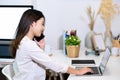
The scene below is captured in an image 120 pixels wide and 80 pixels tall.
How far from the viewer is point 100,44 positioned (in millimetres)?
2635

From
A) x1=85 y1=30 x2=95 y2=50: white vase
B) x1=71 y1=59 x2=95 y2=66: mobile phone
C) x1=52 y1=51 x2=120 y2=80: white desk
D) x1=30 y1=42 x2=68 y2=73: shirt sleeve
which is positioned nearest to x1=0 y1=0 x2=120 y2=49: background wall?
x1=85 y1=30 x2=95 y2=50: white vase

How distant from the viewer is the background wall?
9.24ft

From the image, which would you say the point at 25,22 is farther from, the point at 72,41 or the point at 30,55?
the point at 72,41

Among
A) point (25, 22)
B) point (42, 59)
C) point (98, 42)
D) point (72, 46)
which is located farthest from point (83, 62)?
point (25, 22)

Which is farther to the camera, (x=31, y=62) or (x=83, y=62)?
(x=83, y=62)

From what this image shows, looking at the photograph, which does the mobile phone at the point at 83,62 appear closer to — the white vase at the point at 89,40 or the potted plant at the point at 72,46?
the potted plant at the point at 72,46

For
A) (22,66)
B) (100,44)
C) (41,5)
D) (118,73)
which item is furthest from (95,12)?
(22,66)

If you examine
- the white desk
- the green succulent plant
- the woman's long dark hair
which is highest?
the woman's long dark hair

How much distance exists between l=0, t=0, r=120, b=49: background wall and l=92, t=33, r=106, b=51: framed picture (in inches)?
7.5

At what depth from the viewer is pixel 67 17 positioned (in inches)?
113

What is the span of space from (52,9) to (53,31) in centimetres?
25

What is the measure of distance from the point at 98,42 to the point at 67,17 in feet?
1.52

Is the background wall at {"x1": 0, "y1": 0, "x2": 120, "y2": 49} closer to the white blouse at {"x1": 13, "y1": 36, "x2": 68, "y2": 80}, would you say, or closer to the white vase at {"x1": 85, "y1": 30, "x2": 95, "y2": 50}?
the white vase at {"x1": 85, "y1": 30, "x2": 95, "y2": 50}

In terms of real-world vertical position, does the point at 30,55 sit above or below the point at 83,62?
above
